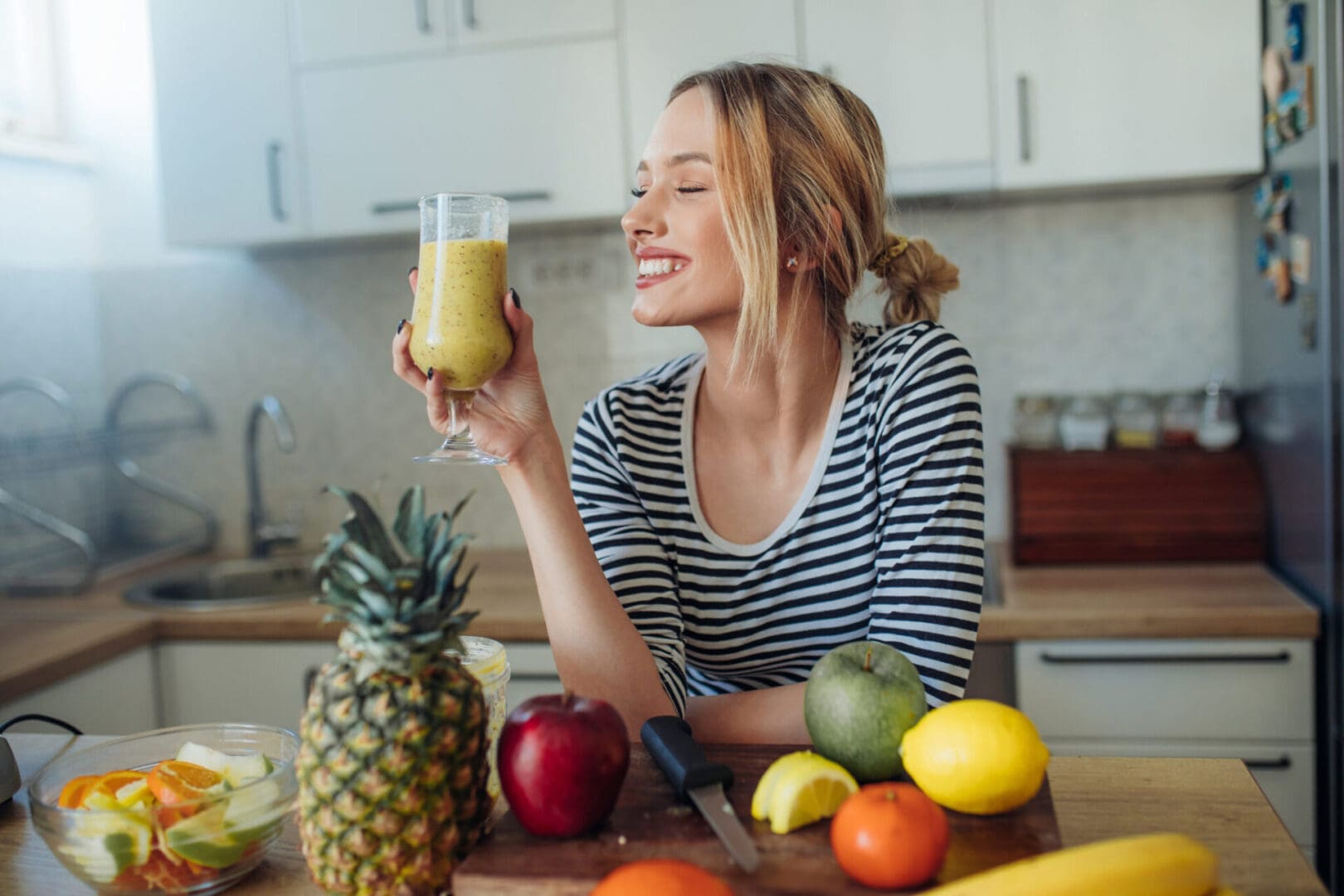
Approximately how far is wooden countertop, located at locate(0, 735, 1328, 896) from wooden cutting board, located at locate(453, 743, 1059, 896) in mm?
107

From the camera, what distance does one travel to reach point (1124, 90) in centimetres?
217

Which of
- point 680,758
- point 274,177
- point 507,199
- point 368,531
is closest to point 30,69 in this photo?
point 274,177

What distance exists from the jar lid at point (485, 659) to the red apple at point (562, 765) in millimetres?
100

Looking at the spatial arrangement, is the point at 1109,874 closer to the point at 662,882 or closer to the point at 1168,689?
the point at 662,882

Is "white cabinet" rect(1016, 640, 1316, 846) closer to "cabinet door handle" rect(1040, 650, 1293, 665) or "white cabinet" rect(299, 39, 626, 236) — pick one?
"cabinet door handle" rect(1040, 650, 1293, 665)

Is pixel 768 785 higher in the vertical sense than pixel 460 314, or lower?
lower

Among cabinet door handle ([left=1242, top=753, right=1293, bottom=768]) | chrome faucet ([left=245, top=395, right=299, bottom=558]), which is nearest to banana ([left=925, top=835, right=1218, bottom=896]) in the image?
cabinet door handle ([left=1242, top=753, right=1293, bottom=768])

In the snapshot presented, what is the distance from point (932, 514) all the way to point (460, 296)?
1.80ft

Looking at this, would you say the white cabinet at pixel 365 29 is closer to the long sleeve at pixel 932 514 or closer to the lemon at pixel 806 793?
the long sleeve at pixel 932 514

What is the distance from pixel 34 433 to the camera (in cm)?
269

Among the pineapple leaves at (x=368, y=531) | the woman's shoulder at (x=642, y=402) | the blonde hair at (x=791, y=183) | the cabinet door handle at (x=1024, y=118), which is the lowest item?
the pineapple leaves at (x=368, y=531)

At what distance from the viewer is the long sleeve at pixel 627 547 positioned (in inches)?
50.3

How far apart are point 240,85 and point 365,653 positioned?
2.15 metres

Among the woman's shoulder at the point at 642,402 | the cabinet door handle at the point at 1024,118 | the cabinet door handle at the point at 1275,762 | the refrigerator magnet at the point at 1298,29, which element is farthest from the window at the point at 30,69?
the cabinet door handle at the point at 1275,762
